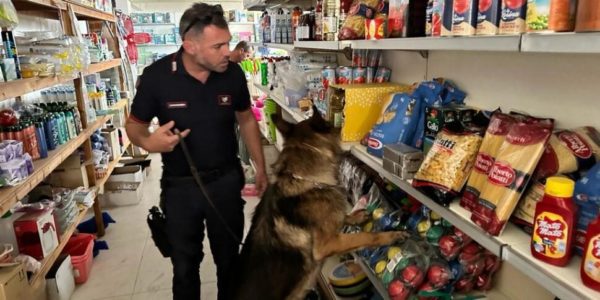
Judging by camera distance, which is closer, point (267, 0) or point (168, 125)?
point (168, 125)

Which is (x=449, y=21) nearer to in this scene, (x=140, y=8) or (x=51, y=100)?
(x=51, y=100)

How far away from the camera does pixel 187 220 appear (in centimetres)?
232

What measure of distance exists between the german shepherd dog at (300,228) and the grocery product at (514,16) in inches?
40.6

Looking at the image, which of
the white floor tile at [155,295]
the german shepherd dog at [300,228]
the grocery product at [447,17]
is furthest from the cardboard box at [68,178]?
the grocery product at [447,17]

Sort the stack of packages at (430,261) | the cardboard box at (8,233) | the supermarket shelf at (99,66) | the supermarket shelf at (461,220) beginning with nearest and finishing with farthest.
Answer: the supermarket shelf at (461,220)
the stack of packages at (430,261)
the cardboard box at (8,233)
the supermarket shelf at (99,66)

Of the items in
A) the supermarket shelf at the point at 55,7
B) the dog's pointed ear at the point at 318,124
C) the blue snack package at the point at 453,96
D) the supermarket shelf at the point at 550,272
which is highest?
the supermarket shelf at the point at 55,7

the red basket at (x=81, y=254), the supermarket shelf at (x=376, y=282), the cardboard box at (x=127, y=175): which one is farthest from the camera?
the cardboard box at (x=127, y=175)

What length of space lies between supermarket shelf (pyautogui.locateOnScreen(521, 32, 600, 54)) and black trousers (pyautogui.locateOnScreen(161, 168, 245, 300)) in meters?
1.78

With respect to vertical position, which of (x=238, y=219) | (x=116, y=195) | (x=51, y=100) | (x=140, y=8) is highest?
(x=140, y=8)

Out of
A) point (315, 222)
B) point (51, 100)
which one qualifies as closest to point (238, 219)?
point (315, 222)

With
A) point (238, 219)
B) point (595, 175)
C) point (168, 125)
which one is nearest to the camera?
point (595, 175)

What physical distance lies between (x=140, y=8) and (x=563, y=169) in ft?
40.2

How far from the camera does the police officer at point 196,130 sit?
2125mm

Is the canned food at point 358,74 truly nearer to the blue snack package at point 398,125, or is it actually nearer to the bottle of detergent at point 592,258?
the blue snack package at point 398,125
